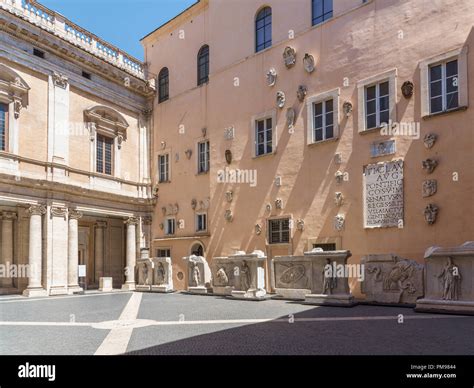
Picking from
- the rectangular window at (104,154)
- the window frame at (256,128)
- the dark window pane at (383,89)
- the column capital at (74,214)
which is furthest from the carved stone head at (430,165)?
the rectangular window at (104,154)

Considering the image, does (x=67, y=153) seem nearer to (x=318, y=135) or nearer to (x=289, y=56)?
(x=289, y=56)

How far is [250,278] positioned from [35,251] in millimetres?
10341

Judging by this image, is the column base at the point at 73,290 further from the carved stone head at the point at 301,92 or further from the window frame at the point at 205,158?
the carved stone head at the point at 301,92

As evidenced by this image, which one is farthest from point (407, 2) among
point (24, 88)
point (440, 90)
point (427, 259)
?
point (24, 88)

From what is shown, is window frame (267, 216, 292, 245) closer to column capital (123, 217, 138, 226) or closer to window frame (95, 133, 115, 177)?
column capital (123, 217, 138, 226)

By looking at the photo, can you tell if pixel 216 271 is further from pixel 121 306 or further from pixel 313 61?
pixel 313 61

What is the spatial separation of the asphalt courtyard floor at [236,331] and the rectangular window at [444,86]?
23.8 ft

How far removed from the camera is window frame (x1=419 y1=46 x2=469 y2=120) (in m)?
14.8

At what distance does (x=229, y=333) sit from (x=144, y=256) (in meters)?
15.5

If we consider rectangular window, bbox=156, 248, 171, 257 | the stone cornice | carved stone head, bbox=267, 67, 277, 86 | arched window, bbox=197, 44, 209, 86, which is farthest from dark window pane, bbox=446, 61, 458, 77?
the stone cornice

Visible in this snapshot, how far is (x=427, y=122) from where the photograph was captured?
1566 cm

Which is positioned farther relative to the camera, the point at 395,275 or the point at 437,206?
the point at 437,206

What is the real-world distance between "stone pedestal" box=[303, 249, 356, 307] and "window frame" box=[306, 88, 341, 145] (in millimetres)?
5695
